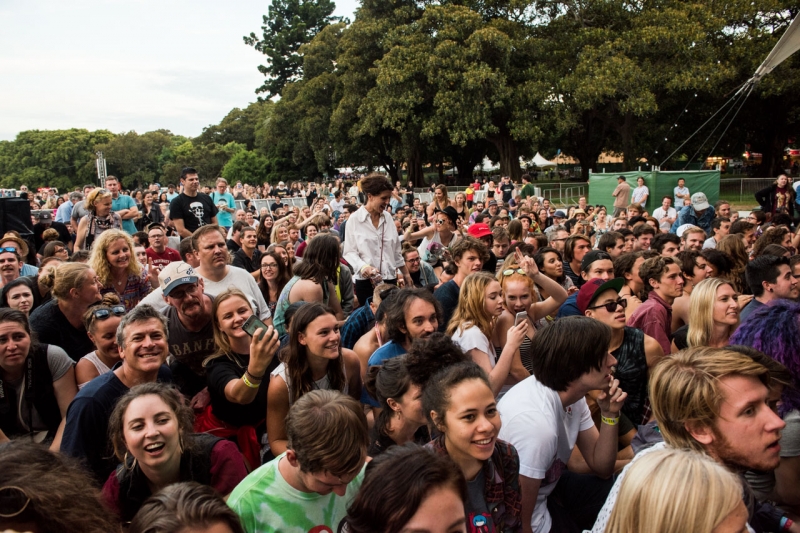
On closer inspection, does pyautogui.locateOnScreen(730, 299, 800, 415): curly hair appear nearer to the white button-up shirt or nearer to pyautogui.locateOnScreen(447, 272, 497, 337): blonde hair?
pyautogui.locateOnScreen(447, 272, 497, 337): blonde hair

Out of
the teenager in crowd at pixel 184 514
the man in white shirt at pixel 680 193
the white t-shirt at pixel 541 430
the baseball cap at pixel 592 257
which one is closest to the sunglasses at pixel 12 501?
the teenager in crowd at pixel 184 514

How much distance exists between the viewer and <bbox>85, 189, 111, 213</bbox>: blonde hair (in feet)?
23.3

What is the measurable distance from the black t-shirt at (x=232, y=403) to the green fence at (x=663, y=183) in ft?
56.0

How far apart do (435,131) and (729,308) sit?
84.2ft

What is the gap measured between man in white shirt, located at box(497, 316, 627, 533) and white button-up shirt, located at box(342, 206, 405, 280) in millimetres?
3306

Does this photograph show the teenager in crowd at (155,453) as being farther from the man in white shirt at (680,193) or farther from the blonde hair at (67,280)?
the man in white shirt at (680,193)

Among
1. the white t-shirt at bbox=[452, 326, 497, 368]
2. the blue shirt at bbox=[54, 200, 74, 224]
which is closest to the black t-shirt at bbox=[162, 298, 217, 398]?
the white t-shirt at bbox=[452, 326, 497, 368]

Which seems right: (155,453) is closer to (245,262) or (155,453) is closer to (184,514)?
(184,514)

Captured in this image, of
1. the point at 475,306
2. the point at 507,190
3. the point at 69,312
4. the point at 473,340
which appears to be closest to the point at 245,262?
the point at 69,312

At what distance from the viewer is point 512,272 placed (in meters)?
4.81

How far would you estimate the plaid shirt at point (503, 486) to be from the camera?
254cm

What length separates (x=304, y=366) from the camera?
3412 mm

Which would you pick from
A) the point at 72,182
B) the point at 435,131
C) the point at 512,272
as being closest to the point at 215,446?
the point at 512,272

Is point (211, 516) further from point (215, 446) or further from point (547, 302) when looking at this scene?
point (547, 302)
